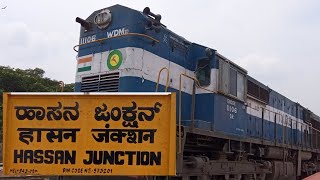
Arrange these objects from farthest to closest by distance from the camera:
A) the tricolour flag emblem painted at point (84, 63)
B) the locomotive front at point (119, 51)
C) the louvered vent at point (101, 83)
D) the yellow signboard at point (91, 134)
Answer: the tricolour flag emblem painted at point (84, 63) → the louvered vent at point (101, 83) → the locomotive front at point (119, 51) → the yellow signboard at point (91, 134)

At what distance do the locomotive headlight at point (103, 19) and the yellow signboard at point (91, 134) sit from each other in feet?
11.3

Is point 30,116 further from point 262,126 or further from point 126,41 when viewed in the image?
point 262,126

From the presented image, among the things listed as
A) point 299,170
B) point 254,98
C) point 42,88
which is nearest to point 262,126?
point 254,98

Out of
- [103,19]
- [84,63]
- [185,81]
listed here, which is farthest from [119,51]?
[185,81]

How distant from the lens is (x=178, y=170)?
6.68 metres

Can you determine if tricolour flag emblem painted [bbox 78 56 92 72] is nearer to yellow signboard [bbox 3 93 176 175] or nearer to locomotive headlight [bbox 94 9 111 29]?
locomotive headlight [bbox 94 9 111 29]

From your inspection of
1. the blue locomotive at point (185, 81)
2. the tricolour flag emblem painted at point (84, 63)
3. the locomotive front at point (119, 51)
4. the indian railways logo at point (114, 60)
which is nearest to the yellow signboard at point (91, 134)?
the blue locomotive at point (185, 81)

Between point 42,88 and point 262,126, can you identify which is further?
point 42,88

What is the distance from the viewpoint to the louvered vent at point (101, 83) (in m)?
7.97

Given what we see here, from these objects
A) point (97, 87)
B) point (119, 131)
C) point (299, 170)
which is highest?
point (97, 87)

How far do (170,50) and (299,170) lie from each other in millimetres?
9464

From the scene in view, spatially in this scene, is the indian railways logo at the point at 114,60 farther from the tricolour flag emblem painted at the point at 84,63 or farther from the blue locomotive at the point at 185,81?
the tricolour flag emblem painted at the point at 84,63

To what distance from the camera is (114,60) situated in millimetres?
8125

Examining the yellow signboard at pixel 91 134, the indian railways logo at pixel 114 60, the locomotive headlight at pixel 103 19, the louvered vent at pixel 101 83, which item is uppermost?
the locomotive headlight at pixel 103 19
